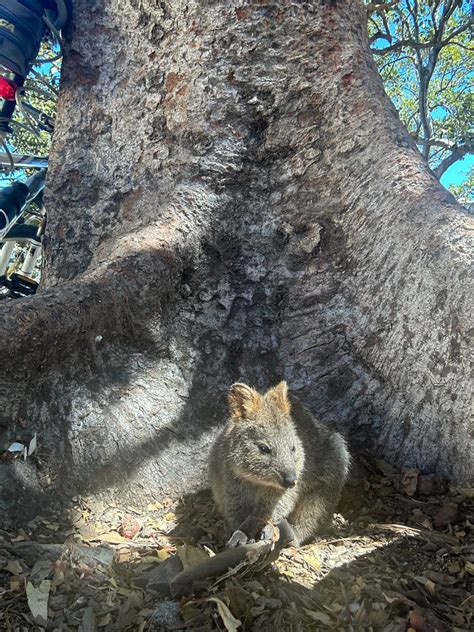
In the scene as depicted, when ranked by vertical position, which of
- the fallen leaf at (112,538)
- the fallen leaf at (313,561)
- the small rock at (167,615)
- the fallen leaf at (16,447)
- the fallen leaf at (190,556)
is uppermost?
the fallen leaf at (16,447)

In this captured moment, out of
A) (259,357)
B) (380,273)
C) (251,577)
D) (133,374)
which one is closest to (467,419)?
(380,273)

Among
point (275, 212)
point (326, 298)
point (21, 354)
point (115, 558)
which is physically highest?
point (275, 212)

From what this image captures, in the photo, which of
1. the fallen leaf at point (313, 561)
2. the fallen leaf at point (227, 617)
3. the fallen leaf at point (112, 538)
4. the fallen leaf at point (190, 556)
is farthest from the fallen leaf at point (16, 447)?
the fallen leaf at point (313, 561)

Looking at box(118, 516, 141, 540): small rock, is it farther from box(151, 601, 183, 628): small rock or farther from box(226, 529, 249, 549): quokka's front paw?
box(151, 601, 183, 628): small rock

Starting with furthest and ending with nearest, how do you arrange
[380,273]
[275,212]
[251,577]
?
[275,212]
[380,273]
[251,577]

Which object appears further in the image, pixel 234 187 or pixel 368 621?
pixel 234 187

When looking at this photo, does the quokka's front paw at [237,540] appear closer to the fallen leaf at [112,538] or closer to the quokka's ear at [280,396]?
the fallen leaf at [112,538]

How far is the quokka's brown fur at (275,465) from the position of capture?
297 cm

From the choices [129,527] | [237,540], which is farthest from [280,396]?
[129,527]

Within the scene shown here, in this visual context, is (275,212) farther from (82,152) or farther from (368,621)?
(368,621)

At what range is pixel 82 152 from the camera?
12.6 ft

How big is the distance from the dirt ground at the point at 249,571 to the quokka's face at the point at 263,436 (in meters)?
0.36

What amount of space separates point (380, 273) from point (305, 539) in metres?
1.44

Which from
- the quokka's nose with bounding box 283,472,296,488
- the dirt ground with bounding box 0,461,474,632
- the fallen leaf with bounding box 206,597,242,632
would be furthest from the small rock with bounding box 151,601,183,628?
the quokka's nose with bounding box 283,472,296,488
